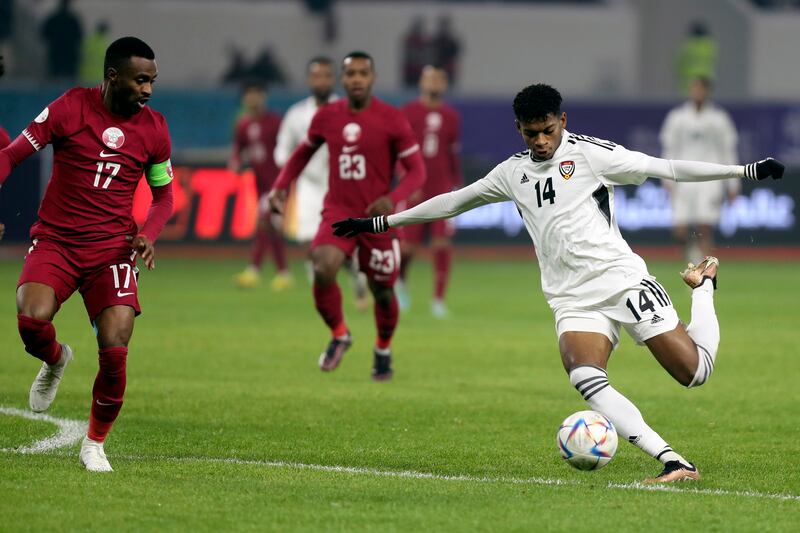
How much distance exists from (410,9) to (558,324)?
75.5ft

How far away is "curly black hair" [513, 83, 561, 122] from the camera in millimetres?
7070

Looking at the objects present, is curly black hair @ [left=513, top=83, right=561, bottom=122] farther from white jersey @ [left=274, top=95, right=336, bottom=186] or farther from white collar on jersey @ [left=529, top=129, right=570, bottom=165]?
white jersey @ [left=274, top=95, right=336, bottom=186]

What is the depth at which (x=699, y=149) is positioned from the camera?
21.2 m

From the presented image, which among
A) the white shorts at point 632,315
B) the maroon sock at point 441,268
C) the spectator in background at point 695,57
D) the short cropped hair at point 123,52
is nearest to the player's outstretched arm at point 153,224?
the short cropped hair at point 123,52

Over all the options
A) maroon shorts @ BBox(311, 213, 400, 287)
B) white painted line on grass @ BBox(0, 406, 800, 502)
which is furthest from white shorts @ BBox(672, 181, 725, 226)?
white painted line on grass @ BBox(0, 406, 800, 502)

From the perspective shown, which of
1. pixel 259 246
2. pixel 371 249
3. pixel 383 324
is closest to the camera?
pixel 371 249

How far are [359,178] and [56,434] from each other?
3.63m

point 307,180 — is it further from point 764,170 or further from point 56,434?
point 764,170

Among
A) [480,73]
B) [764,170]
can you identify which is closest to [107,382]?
[764,170]

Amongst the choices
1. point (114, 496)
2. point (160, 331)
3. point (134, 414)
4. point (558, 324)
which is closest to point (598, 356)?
point (558, 324)

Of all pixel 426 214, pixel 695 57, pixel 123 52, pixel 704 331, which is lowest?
pixel 704 331

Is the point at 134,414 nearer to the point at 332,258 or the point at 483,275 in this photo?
the point at 332,258

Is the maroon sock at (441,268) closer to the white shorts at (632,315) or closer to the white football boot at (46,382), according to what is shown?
the white football boot at (46,382)

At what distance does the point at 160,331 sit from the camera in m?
14.4
